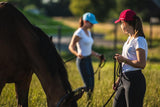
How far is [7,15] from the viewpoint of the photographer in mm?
3555

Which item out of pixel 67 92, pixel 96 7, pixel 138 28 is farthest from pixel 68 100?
pixel 96 7

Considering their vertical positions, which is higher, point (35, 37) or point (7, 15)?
point (7, 15)

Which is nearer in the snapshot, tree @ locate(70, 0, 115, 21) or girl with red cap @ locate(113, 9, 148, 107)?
girl with red cap @ locate(113, 9, 148, 107)

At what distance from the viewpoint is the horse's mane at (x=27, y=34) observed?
3278 mm

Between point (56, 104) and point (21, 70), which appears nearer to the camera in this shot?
point (56, 104)

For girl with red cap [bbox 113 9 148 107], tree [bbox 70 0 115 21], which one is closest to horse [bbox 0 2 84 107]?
girl with red cap [bbox 113 9 148 107]

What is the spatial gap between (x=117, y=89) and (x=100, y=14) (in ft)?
110

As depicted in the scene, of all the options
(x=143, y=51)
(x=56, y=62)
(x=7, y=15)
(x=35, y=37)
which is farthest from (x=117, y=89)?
(x=7, y=15)

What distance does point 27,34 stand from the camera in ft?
11.4

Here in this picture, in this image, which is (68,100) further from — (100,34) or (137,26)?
(100,34)

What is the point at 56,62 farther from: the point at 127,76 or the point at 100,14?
the point at 100,14

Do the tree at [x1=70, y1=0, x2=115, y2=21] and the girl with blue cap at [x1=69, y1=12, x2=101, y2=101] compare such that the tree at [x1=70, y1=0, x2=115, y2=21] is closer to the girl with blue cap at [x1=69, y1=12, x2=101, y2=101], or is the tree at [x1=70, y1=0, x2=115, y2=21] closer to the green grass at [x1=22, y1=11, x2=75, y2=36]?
the green grass at [x1=22, y1=11, x2=75, y2=36]

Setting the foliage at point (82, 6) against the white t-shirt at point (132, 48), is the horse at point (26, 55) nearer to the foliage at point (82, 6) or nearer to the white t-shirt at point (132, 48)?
the white t-shirt at point (132, 48)

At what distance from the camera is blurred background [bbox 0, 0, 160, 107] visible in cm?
501
